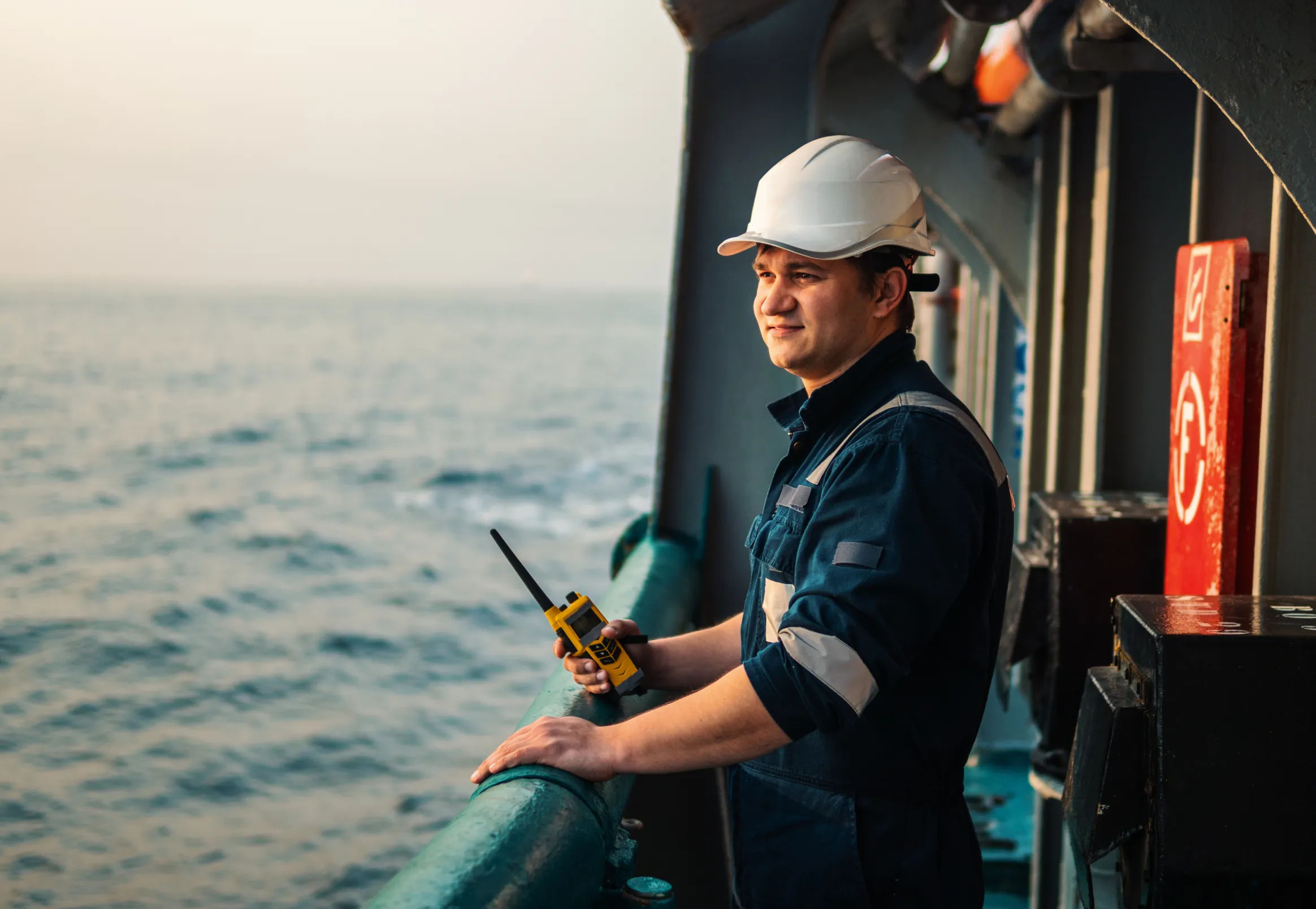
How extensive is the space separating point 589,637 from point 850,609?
1.93ft

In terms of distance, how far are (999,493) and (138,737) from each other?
2941cm

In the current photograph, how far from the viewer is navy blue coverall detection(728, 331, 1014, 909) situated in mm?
1541

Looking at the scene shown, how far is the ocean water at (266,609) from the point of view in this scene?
22.7 meters

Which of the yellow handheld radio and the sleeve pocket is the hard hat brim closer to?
the sleeve pocket

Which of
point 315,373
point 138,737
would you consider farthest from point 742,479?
point 315,373

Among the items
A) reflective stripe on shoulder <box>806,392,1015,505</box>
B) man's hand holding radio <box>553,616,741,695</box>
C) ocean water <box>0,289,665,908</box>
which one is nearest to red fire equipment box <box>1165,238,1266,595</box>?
reflective stripe on shoulder <box>806,392,1015,505</box>

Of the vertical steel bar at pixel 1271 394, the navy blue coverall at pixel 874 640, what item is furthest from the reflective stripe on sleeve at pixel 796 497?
the vertical steel bar at pixel 1271 394

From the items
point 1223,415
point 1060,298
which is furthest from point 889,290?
point 1060,298

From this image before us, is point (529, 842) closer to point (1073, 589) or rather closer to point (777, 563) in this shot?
point (777, 563)

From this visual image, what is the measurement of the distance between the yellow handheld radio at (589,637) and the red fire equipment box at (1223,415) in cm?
110

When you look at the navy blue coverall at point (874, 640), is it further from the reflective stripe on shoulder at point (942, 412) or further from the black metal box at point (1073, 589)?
the black metal box at point (1073, 589)

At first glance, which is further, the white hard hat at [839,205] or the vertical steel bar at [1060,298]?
the vertical steel bar at [1060,298]

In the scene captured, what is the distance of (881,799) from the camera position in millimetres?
1729

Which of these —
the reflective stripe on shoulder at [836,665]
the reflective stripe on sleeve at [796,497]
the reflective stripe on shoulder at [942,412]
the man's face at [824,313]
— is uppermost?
the man's face at [824,313]
